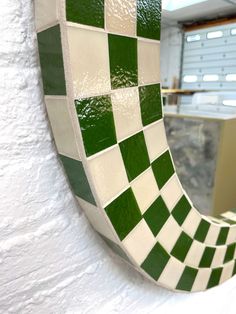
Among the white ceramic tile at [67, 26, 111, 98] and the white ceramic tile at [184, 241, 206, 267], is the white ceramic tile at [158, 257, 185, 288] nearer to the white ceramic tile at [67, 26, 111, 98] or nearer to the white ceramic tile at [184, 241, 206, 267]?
the white ceramic tile at [184, 241, 206, 267]

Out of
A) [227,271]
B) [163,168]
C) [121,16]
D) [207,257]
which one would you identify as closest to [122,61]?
[121,16]

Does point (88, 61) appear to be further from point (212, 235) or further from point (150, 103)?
point (212, 235)

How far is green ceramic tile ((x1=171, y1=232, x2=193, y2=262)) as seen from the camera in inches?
15.3

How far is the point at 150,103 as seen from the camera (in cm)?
30

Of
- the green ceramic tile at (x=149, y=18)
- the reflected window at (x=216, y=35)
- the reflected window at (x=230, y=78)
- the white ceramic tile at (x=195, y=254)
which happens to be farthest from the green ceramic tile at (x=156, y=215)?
the reflected window at (x=230, y=78)

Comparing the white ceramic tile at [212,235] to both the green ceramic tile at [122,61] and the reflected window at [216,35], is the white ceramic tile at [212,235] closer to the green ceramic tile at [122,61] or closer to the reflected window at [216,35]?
the green ceramic tile at [122,61]

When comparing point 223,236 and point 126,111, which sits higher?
point 126,111

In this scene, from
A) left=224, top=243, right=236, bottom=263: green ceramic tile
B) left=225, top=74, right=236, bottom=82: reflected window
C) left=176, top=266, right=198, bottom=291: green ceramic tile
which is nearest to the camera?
left=176, top=266, right=198, bottom=291: green ceramic tile

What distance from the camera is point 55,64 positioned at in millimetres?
227

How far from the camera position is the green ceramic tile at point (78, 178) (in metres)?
0.26

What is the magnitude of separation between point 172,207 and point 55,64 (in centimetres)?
26

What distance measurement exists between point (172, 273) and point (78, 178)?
0.79ft

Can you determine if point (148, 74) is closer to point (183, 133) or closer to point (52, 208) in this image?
point (52, 208)

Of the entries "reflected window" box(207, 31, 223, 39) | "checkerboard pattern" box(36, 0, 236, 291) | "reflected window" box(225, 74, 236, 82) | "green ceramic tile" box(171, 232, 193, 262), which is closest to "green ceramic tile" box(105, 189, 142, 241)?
"checkerboard pattern" box(36, 0, 236, 291)
